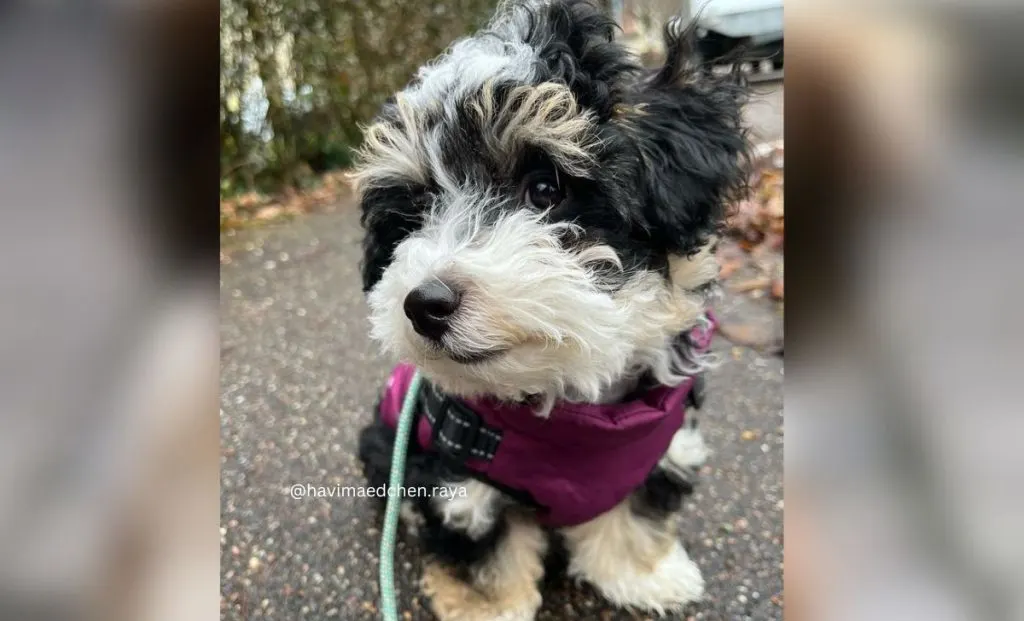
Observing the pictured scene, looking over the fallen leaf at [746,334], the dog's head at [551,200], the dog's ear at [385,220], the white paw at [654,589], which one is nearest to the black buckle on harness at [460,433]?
the dog's head at [551,200]

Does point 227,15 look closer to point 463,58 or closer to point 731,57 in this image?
point 463,58

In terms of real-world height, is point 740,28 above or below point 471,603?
above

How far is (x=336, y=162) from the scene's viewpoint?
180 cm

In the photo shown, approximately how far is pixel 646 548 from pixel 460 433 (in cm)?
57

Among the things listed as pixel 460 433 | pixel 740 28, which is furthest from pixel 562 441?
pixel 740 28

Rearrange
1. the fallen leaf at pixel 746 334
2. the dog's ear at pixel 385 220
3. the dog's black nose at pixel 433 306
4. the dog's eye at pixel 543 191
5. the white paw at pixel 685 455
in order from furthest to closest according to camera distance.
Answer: the fallen leaf at pixel 746 334, the white paw at pixel 685 455, the dog's ear at pixel 385 220, the dog's eye at pixel 543 191, the dog's black nose at pixel 433 306

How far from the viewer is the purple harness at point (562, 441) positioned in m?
1.28

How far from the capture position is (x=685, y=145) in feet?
3.60

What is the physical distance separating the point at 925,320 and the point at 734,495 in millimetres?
836

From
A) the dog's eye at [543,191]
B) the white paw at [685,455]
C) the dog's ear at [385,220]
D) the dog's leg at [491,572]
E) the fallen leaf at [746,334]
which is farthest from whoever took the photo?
the fallen leaf at [746,334]

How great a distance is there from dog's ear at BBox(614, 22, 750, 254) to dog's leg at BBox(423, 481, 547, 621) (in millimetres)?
731

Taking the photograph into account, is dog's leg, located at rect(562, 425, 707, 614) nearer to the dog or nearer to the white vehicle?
the dog

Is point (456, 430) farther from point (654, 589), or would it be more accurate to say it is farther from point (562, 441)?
point (654, 589)

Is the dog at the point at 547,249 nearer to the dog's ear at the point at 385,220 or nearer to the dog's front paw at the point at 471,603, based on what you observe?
the dog's ear at the point at 385,220
